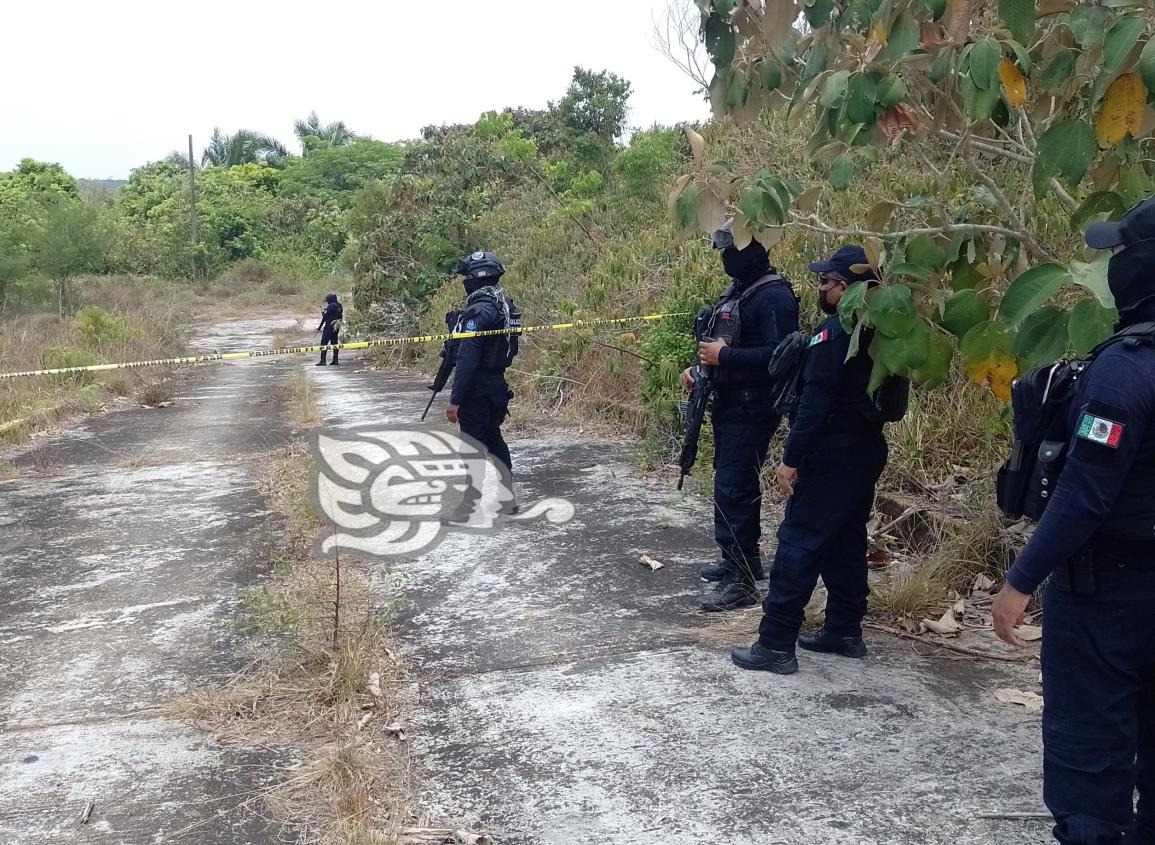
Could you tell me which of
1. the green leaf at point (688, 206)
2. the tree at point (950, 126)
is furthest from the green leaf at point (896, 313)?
the green leaf at point (688, 206)

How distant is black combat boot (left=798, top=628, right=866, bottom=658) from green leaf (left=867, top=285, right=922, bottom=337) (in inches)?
60.0

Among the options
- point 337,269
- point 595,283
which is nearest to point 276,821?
point 595,283

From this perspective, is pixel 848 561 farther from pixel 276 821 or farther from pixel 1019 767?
pixel 276 821

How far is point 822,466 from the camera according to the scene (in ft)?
12.4

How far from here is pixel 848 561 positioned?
398 cm

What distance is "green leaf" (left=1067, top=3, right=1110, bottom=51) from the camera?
7.86ft

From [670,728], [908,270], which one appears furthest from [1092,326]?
[670,728]

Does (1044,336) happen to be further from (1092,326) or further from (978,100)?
(978,100)

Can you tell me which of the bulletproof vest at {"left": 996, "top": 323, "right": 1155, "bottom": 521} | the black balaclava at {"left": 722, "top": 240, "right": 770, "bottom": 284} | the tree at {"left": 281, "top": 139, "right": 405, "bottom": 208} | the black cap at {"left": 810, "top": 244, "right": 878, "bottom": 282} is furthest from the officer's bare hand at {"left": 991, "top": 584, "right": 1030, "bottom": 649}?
the tree at {"left": 281, "top": 139, "right": 405, "bottom": 208}

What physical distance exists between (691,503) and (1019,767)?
3.48 meters

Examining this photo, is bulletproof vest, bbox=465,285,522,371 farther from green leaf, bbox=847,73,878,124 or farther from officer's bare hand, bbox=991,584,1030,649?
officer's bare hand, bbox=991,584,1030,649

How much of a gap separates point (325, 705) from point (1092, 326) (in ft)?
9.16

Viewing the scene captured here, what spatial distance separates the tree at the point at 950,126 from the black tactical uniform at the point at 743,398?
587mm

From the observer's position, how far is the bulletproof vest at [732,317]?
14.7 ft
